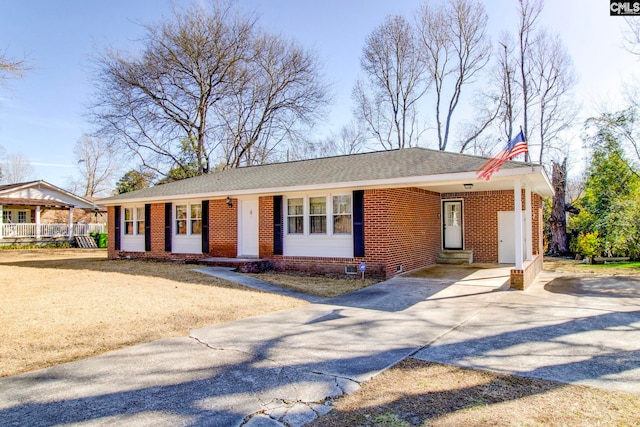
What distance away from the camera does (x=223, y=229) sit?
14.9 metres

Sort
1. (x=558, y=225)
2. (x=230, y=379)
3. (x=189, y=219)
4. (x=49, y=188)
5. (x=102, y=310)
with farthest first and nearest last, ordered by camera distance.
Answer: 1. (x=49, y=188)
2. (x=558, y=225)
3. (x=189, y=219)
4. (x=102, y=310)
5. (x=230, y=379)

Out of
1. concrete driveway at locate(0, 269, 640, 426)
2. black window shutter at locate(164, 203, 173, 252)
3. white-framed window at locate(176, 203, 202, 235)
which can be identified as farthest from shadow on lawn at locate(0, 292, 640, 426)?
black window shutter at locate(164, 203, 173, 252)

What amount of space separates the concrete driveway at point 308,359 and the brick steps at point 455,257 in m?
6.44

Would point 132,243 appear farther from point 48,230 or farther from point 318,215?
point 48,230

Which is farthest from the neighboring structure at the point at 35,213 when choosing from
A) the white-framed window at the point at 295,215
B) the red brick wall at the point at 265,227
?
the white-framed window at the point at 295,215

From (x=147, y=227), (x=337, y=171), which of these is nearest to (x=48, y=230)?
(x=147, y=227)

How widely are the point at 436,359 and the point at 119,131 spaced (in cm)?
2847

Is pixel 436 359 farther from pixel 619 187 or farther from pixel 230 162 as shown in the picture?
pixel 230 162

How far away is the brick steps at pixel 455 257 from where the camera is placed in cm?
1462

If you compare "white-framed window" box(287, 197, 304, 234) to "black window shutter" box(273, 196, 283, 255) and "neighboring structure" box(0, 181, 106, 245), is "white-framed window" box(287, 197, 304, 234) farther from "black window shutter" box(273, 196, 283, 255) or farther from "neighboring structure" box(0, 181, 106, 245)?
"neighboring structure" box(0, 181, 106, 245)

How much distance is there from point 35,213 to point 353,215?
31.7 m

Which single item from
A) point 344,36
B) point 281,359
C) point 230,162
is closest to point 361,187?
point 281,359

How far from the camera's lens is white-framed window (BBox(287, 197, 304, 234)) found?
12930mm

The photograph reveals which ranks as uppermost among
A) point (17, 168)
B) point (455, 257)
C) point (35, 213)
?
point (17, 168)
